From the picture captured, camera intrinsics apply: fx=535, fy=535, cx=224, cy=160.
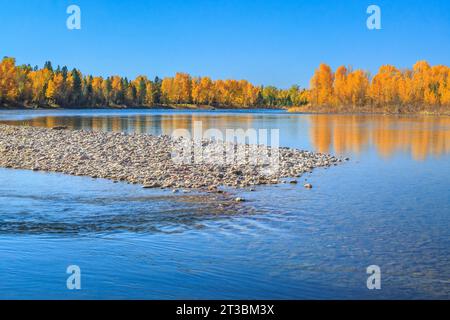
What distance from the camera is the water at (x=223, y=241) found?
9242 mm

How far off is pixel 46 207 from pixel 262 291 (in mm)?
8624

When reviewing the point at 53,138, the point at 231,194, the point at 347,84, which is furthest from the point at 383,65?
the point at 231,194

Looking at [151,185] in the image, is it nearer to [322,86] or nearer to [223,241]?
[223,241]

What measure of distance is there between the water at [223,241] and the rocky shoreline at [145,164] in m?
1.14

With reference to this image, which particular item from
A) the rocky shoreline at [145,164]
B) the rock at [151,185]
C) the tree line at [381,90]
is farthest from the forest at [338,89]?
the rock at [151,185]

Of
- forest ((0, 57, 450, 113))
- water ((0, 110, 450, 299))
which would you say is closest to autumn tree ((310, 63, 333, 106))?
forest ((0, 57, 450, 113))

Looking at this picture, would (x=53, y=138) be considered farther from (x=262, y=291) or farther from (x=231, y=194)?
(x=262, y=291)

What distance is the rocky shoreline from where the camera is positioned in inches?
776

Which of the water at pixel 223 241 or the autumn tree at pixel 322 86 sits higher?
the autumn tree at pixel 322 86

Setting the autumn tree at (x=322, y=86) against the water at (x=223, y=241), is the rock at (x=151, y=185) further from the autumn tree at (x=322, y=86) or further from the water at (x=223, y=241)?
the autumn tree at (x=322, y=86)

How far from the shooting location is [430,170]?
24578 millimetres

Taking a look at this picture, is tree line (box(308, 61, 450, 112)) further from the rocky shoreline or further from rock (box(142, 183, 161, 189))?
rock (box(142, 183, 161, 189))

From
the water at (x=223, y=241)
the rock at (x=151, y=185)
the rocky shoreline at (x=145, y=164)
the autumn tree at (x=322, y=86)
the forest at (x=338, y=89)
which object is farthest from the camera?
the autumn tree at (x=322, y=86)

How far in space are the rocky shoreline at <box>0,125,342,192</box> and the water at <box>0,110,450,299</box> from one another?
1.14m
